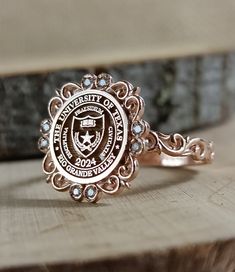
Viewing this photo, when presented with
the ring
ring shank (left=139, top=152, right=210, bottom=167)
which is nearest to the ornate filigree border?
the ring

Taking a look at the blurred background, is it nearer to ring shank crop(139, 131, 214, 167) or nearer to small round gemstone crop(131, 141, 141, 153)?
ring shank crop(139, 131, 214, 167)

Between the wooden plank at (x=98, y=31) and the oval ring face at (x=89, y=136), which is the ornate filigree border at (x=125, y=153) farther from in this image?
the wooden plank at (x=98, y=31)

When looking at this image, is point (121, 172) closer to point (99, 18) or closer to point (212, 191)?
point (212, 191)

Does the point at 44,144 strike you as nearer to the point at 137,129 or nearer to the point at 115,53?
the point at 137,129

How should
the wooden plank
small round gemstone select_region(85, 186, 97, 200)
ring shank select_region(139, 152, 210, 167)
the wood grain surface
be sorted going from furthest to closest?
the wooden plank → ring shank select_region(139, 152, 210, 167) → small round gemstone select_region(85, 186, 97, 200) → the wood grain surface

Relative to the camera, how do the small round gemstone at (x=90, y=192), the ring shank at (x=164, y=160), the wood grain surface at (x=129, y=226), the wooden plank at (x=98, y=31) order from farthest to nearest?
the wooden plank at (x=98, y=31) → the ring shank at (x=164, y=160) → the small round gemstone at (x=90, y=192) → the wood grain surface at (x=129, y=226)

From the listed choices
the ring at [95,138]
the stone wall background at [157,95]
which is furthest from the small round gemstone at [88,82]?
the stone wall background at [157,95]
